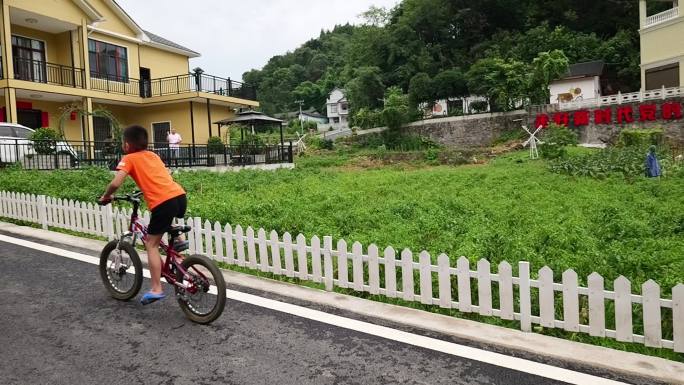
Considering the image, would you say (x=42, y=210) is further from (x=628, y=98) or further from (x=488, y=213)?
(x=628, y=98)

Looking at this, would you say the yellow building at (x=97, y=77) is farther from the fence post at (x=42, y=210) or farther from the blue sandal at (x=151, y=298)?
the blue sandal at (x=151, y=298)

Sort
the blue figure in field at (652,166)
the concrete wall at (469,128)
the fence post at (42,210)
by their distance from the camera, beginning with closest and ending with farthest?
the fence post at (42,210)
the blue figure in field at (652,166)
the concrete wall at (469,128)

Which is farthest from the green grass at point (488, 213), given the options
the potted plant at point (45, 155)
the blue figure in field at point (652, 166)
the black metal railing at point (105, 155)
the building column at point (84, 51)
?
the building column at point (84, 51)

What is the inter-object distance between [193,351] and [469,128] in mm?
31431

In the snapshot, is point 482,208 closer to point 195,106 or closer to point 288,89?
point 195,106

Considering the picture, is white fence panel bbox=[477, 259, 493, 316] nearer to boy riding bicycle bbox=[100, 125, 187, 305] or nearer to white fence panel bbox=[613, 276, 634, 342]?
white fence panel bbox=[613, 276, 634, 342]

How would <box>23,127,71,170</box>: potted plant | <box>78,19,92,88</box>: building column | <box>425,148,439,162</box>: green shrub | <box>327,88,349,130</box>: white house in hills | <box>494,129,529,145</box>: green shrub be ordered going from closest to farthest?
<box>23,127,71,170</box>: potted plant
<box>78,19,92,88</box>: building column
<box>425,148,439,162</box>: green shrub
<box>494,129,529,145</box>: green shrub
<box>327,88,349,130</box>: white house in hills

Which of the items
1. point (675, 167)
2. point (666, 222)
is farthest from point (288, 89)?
point (666, 222)

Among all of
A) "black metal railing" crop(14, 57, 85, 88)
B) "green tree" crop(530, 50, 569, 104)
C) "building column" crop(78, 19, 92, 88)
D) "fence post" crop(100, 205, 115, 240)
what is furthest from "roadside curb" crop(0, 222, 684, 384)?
"green tree" crop(530, 50, 569, 104)

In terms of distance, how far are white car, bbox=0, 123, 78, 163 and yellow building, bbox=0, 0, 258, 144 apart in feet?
6.35

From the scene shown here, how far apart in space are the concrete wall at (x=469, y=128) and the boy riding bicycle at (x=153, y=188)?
29109 mm

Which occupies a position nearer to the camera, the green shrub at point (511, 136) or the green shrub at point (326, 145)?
the green shrub at point (511, 136)

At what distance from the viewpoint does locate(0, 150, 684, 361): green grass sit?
5496mm

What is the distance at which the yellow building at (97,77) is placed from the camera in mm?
19312
